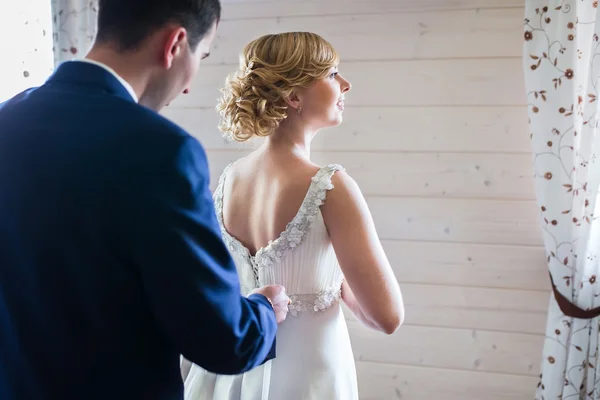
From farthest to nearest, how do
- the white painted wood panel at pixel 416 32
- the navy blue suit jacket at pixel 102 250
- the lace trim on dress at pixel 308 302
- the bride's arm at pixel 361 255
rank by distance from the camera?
1. the white painted wood panel at pixel 416 32
2. the lace trim on dress at pixel 308 302
3. the bride's arm at pixel 361 255
4. the navy blue suit jacket at pixel 102 250

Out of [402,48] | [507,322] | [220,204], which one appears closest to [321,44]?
[220,204]

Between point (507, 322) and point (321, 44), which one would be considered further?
point (507, 322)

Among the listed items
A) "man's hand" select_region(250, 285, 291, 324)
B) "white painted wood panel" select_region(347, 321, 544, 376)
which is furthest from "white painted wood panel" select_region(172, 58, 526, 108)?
"man's hand" select_region(250, 285, 291, 324)

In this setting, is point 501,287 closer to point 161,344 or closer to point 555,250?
point 555,250

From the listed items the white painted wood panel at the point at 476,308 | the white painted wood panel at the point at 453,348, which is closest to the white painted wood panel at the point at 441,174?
the white painted wood panel at the point at 476,308

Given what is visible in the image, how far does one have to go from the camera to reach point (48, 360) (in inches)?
32.5

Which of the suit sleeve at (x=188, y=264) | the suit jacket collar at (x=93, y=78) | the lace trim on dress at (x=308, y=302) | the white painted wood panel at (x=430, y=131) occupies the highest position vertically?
the white painted wood panel at (x=430, y=131)

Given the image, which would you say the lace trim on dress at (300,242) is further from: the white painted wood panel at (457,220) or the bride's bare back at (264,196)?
the white painted wood panel at (457,220)

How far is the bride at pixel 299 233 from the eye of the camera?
1261mm

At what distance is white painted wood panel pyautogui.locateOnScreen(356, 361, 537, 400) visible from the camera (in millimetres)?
2221

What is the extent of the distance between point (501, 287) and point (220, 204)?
48.2 inches

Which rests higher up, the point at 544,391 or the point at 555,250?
the point at 555,250

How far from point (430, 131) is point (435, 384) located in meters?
0.94

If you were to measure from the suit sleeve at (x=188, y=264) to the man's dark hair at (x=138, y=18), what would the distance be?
176 mm
